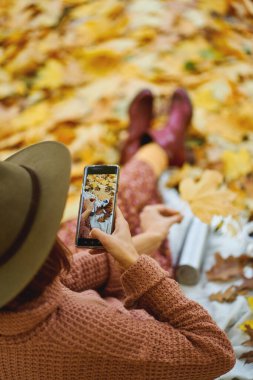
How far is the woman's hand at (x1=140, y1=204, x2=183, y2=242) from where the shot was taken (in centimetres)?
119

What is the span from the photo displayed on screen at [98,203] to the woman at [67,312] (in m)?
0.03

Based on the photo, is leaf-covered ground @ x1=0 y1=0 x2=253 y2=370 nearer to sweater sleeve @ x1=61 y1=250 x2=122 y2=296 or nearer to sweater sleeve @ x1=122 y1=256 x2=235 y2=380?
sweater sleeve @ x1=61 y1=250 x2=122 y2=296

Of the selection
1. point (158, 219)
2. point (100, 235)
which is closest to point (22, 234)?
point (100, 235)

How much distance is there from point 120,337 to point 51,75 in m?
1.74

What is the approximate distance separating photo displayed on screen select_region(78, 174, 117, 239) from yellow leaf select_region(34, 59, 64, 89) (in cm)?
143

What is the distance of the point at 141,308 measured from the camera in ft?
2.92

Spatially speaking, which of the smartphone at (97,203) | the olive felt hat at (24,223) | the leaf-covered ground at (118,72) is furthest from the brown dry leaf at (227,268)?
the olive felt hat at (24,223)

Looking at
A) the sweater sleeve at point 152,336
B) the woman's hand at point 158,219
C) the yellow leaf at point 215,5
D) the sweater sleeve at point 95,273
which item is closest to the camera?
the sweater sleeve at point 152,336

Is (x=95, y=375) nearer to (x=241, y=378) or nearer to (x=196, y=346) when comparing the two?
(x=196, y=346)

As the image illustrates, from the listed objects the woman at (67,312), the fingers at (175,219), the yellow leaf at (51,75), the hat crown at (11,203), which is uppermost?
the hat crown at (11,203)

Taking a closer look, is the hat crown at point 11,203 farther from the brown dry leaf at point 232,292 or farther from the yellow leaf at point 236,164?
the yellow leaf at point 236,164

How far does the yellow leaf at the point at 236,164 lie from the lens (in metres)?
1.61

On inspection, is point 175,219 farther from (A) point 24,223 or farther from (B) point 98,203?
(A) point 24,223

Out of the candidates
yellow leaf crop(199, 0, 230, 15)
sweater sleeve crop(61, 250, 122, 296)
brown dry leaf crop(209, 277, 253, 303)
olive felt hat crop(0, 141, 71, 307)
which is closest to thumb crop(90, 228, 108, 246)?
olive felt hat crop(0, 141, 71, 307)
